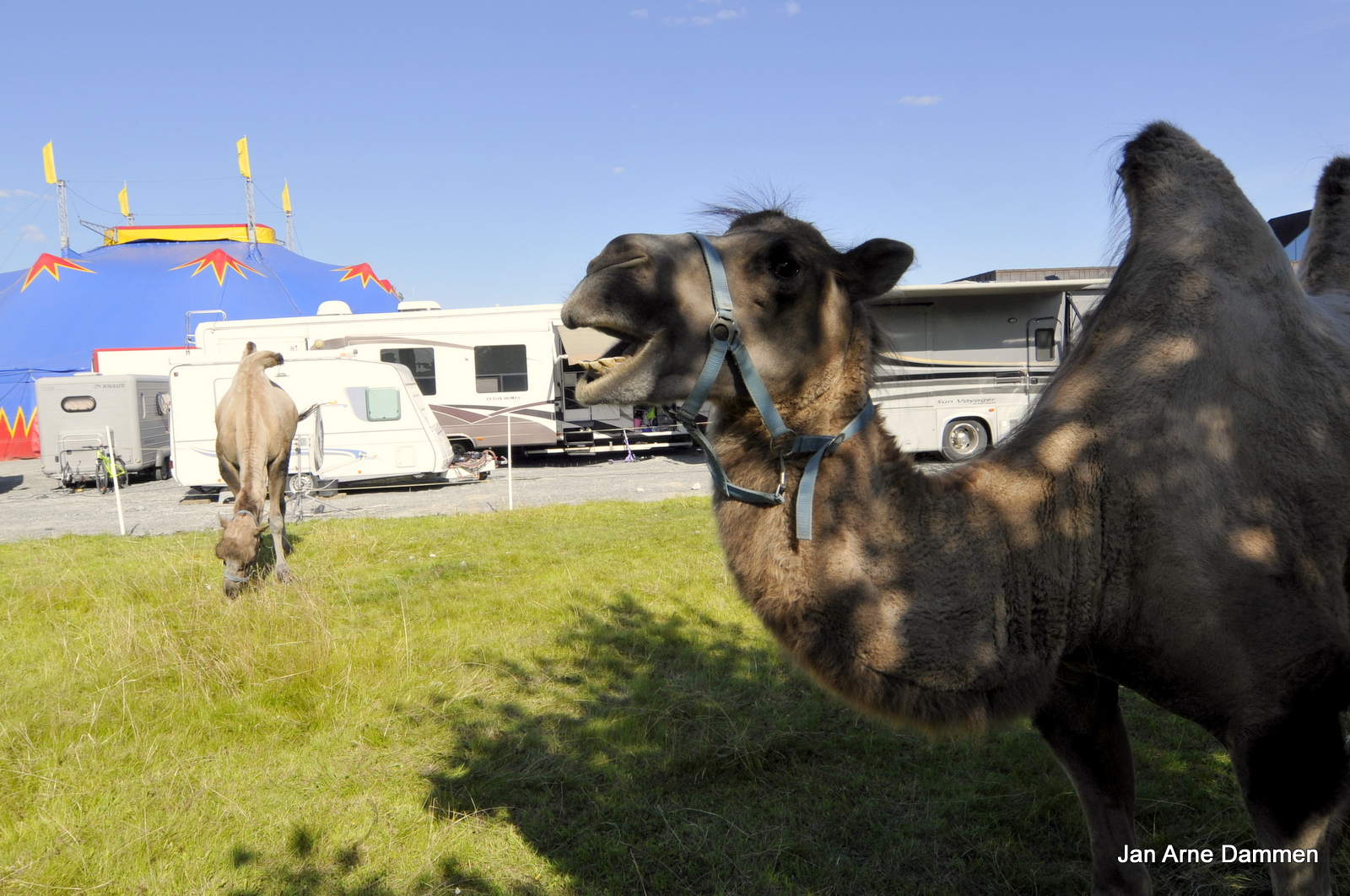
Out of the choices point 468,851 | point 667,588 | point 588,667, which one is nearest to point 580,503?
point 667,588

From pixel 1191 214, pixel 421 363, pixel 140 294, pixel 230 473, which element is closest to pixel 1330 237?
pixel 1191 214

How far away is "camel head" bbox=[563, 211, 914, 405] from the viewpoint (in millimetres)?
2111

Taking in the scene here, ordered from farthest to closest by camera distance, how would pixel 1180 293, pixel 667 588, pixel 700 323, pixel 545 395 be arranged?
1. pixel 545 395
2. pixel 667 588
3. pixel 1180 293
4. pixel 700 323

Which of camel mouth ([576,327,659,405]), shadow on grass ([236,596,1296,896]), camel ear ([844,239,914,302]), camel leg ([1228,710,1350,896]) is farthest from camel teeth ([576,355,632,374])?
camel leg ([1228,710,1350,896])

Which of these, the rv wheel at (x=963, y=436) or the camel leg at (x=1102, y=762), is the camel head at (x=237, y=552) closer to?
the camel leg at (x=1102, y=762)

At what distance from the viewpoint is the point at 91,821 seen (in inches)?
148

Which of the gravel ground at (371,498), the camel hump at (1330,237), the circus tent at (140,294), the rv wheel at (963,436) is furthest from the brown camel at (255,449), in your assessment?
the circus tent at (140,294)

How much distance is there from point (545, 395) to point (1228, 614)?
17.6 m

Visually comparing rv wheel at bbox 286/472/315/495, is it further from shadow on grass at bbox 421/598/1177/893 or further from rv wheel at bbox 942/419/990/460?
rv wheel at bbox 942/419/990/460

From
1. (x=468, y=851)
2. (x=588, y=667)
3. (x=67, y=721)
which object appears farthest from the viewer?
(x=588, y=667)

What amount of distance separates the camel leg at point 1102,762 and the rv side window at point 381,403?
14789 mm

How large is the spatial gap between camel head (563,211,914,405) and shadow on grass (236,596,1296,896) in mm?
1420

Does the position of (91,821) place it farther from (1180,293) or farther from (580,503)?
(580,503)

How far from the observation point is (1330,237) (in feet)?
12.8
